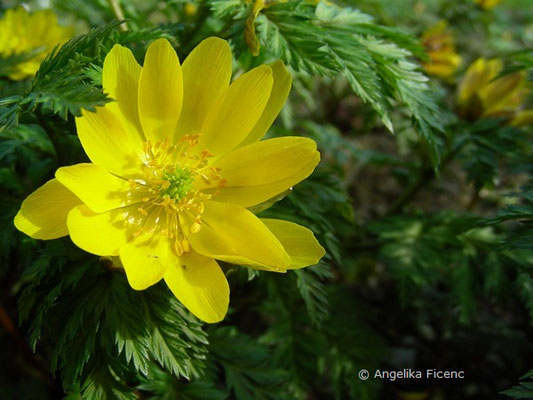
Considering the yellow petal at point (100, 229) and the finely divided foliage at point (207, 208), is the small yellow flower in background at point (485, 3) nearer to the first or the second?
the finely divided foliage at point (207, 208)

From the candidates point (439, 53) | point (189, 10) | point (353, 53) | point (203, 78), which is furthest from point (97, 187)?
point (439, 53)

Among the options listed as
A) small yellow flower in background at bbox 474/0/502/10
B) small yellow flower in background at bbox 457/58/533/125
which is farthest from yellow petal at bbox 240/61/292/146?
small yellow flower in background at bbox 474/0/502/10

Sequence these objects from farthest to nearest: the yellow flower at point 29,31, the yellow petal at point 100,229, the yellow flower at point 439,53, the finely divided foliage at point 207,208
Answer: the yellow flower at point 439,53
the yellow flower at point 29,31
the finely divided foliage at point 207,208
the yellow petal at point 100,229

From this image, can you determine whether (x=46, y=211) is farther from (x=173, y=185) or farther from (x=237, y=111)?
(x=237, y=111)

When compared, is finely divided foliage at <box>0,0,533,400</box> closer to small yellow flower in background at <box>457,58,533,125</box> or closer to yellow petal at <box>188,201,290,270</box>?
yellow petal at <box>188,201,290,270</box>

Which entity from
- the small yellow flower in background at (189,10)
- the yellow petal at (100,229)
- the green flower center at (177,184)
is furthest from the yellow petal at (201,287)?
the small yellow flower in background at (189,10)

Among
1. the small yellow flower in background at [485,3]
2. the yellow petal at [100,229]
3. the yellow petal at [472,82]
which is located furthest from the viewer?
the small yellow flower in background at [485,3]

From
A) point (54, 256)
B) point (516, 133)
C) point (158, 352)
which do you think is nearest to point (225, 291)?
point (158, 352)

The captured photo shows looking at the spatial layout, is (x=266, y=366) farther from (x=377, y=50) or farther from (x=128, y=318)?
(x=377, y=50)
